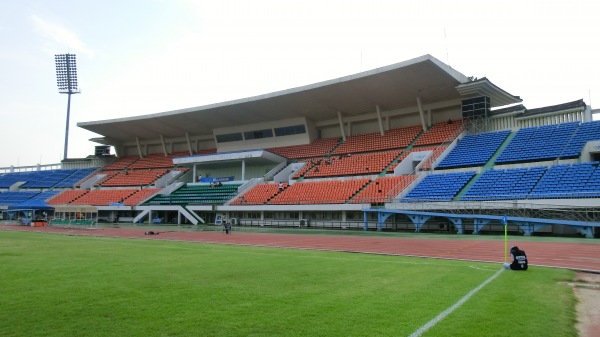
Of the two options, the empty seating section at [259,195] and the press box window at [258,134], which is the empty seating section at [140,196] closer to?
the press box window at [258,134]

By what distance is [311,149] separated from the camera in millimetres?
52781

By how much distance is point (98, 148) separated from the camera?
73.5 m

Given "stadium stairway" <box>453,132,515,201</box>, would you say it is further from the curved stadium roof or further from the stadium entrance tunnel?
the curved stadium roof

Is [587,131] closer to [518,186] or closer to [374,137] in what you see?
[518,186]

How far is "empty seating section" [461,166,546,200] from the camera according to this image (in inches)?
1143

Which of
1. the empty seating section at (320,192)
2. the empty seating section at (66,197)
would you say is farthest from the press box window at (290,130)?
the empty seating section at (66,197)

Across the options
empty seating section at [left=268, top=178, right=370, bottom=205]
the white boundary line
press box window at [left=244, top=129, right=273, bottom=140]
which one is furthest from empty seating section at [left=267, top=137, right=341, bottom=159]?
the white boundary line

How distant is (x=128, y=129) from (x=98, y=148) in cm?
1191

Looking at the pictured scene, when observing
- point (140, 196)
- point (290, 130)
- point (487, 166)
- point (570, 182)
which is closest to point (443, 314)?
point (570, 182)

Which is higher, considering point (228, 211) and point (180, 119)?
point (180, 119)

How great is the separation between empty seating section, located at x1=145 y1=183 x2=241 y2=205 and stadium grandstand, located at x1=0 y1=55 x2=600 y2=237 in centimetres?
20

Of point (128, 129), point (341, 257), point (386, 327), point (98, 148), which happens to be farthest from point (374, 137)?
point (98, 148)

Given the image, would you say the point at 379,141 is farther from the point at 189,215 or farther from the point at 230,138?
the point at 189,215

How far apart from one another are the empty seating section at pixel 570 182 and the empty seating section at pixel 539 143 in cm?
252
